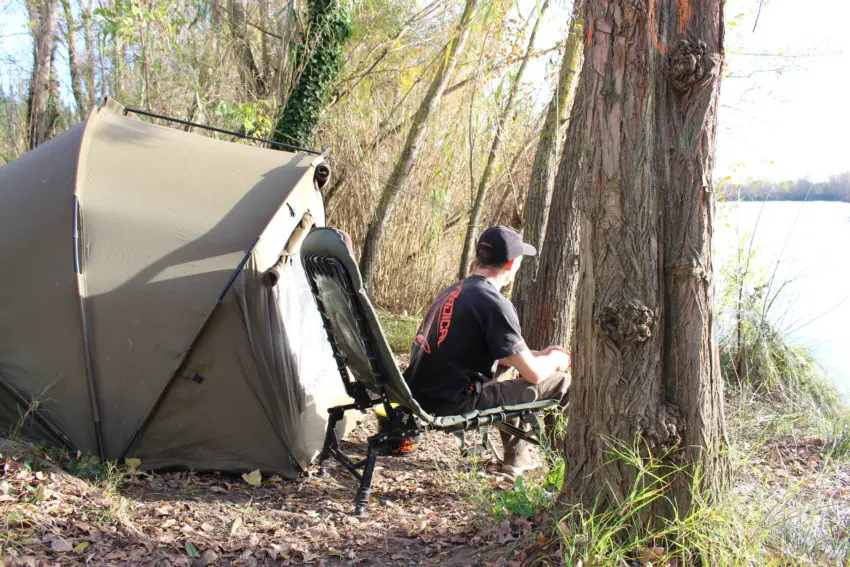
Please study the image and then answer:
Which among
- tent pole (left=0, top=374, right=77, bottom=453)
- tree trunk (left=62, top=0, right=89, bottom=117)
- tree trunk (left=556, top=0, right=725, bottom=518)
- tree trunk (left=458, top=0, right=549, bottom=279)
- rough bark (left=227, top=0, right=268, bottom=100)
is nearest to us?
tree trunk (left=556, top=0, right=725, bottom=518)


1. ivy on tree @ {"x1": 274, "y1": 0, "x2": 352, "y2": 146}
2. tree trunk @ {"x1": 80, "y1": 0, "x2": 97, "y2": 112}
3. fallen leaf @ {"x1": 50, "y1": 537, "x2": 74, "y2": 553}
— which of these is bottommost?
fallen leaf @ {"x1": 50, "y1": 537, "x2": 74, "y2": 553}

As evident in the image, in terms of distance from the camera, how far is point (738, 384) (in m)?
5.61

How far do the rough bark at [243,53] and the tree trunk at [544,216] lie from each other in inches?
189

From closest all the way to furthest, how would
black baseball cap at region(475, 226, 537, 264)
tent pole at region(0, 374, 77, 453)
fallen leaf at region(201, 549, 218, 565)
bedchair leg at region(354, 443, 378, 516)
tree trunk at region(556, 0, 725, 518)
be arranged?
1. tree trunk at region(556, 0, 725, 518)
2. fallen leaf at region(201, 549, 218, 565)
3. bedchair leg at region(354, 443, 378, 516)
4. black baseball cap at region(475, 226, 537, 264)
5. tent pole at region(0, 374, 77, 453)

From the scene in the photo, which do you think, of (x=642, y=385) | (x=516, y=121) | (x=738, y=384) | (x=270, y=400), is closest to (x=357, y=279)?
(x=270, y=400)

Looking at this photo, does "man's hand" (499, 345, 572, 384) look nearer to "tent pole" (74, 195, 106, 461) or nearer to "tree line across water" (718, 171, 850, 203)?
"tent pole" (74, 195, 106, 461)

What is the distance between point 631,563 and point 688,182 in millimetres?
1401

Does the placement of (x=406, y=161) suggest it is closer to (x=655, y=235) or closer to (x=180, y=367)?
(x=180, y=367)

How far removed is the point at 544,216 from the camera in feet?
16.9

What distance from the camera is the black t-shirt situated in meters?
3.53

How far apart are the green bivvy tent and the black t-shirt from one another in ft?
2.49

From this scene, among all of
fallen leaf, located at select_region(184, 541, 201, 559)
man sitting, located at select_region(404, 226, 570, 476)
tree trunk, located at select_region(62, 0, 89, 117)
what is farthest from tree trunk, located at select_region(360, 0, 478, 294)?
tree trunk, located at select_region(62, 0, 89, 117)

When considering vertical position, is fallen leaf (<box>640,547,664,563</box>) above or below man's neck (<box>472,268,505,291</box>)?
below

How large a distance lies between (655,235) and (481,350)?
1273 millimetres
